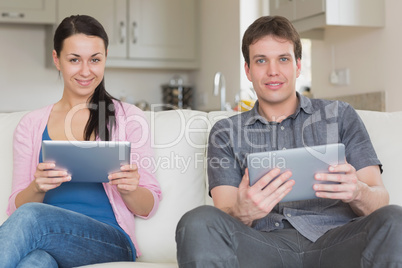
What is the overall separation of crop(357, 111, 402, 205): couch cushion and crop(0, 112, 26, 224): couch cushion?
1270mm

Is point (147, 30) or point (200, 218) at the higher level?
point (147, 30)

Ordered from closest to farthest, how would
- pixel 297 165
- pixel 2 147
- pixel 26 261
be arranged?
pixel 297 165 → pixel 26 261 → pixel 2 147

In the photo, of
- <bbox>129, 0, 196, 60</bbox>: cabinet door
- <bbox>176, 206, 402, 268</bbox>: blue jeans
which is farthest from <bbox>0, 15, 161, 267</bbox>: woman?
<bbox>129, 0, 196, 60</bbox>: cabinet door

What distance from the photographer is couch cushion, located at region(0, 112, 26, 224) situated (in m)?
1.91

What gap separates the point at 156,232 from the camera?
74.2 inches

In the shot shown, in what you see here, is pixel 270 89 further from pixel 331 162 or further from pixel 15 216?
pixel 15 216

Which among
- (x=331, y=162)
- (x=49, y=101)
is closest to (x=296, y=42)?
(x=331, y=162)

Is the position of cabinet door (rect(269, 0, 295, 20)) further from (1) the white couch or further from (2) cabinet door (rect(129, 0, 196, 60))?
(1) the white couch

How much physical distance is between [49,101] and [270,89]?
3.80 m

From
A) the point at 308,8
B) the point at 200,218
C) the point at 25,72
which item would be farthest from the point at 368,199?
the point at 25,72

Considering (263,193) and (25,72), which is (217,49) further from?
(263,193)

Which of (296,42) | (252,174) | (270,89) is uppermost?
(296,42)

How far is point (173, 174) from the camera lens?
1.96 metres

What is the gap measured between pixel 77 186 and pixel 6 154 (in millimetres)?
367
